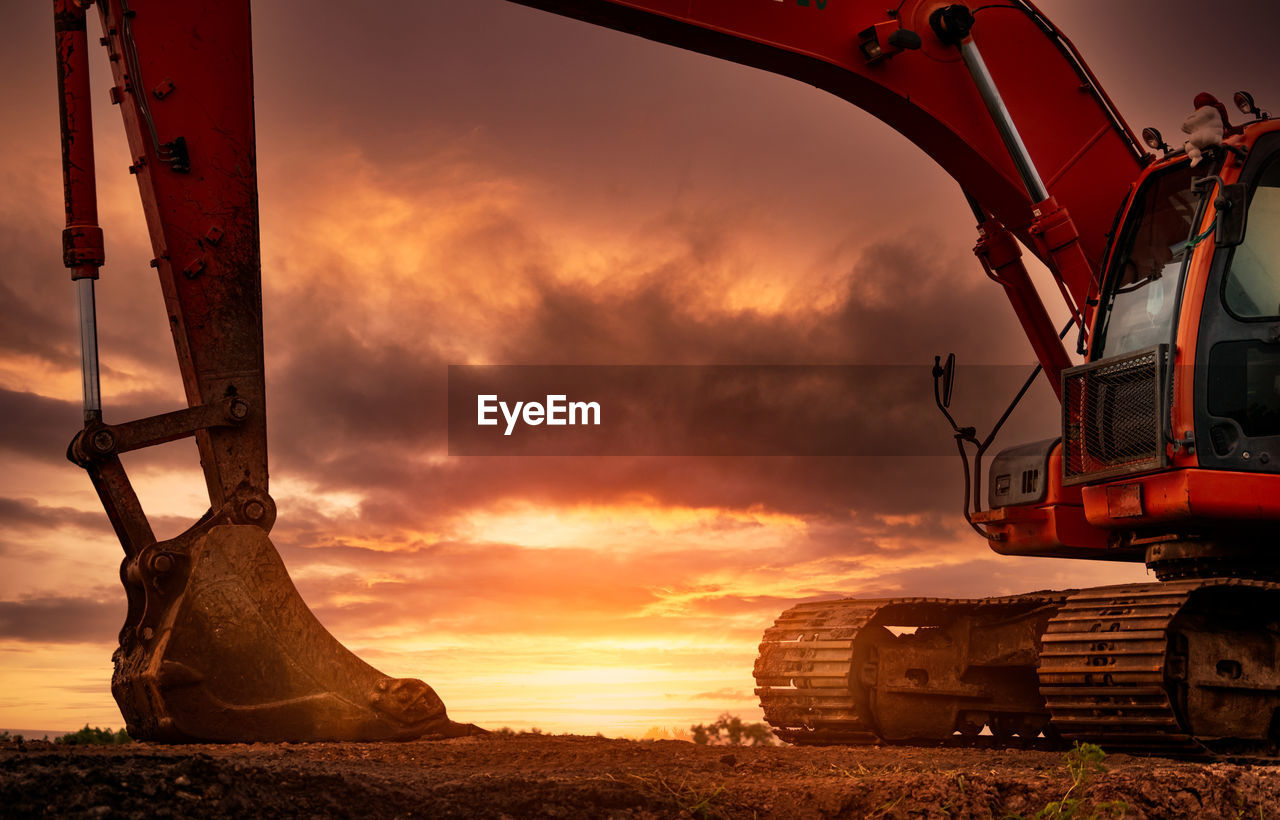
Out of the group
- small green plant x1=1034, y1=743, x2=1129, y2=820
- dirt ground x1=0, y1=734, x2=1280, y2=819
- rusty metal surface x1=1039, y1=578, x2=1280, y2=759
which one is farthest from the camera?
rusty metal surface x1=1039, y1=578, x2=1280, y2=759

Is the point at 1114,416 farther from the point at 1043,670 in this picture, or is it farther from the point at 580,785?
the point at 580,785

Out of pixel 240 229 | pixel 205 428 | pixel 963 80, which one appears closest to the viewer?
pixel 205 428

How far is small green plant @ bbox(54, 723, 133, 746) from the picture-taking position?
6.67 meters

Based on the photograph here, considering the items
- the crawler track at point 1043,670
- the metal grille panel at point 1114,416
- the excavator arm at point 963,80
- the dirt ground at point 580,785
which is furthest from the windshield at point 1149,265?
the dirt ground at point 580,785

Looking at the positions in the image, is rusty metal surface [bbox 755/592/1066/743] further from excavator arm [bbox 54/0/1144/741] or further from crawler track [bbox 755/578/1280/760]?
excavator arm [bbox 54/0/1144/741]

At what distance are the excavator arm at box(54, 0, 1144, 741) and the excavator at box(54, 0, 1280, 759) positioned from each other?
14 millimetres

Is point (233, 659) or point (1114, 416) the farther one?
point (1114, 416)

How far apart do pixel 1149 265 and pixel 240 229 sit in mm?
4789

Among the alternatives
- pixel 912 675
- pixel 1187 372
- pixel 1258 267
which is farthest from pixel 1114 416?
pixel 912 675

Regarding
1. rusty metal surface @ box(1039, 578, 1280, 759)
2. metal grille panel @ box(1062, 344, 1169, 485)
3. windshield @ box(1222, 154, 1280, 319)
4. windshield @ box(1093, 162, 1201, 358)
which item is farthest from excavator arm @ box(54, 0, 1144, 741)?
rusty metal surface @ box(1039, 578, 1280, 759)

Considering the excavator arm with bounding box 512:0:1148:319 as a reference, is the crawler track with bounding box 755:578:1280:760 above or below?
below

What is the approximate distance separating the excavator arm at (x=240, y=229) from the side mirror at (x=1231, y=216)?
106 cm

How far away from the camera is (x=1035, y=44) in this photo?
833 cm

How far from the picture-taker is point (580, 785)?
462 centimetres
